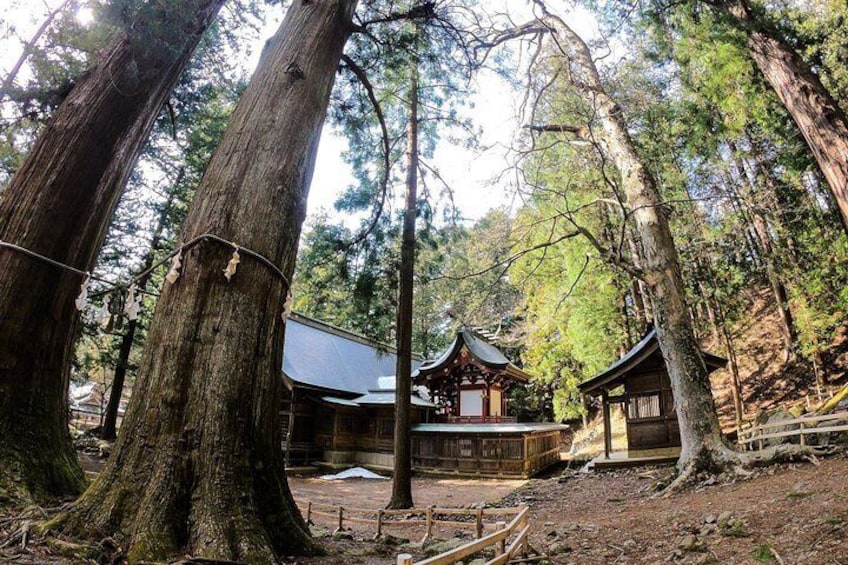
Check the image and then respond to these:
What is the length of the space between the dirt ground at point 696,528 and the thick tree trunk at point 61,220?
1.07 metres

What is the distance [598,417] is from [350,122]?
20539mm

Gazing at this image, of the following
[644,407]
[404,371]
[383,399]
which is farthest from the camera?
[383,399]

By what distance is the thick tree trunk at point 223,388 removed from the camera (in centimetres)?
238

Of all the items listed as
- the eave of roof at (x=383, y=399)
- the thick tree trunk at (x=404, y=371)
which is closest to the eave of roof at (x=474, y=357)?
the eave of roof at (x=383, y=399)

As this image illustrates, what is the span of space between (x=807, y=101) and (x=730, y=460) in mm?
5085

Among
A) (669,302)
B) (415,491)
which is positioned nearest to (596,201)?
(669,302)

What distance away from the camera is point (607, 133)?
970 centimetres

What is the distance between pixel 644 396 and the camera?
47.3ft

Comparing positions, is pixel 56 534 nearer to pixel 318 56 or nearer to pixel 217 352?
pixel 217 352

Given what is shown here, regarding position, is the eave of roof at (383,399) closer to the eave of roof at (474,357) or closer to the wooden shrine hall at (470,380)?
the wooden shrine hall at (470,380)

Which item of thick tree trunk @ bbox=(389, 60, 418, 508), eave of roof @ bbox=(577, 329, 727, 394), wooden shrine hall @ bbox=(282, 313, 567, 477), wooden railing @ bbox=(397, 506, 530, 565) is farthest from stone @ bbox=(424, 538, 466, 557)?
wooden shrine hall @ bbox=(282, 313, 567, 477)

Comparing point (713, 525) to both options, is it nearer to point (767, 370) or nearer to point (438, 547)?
point (438, 547)

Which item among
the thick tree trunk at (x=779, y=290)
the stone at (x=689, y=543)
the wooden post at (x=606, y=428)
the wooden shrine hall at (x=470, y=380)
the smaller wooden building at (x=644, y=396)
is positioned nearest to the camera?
the stone at (x=689, y=543)

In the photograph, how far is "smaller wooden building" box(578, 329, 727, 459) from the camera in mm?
13602
